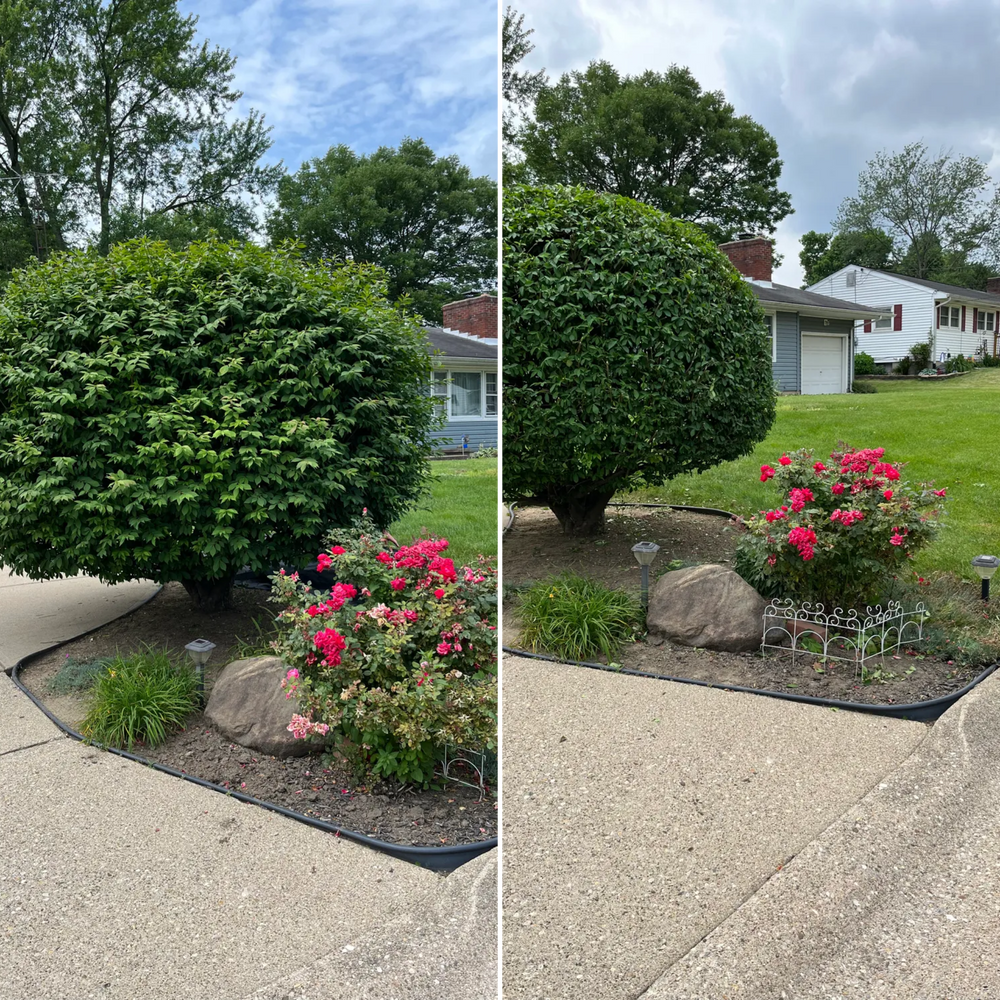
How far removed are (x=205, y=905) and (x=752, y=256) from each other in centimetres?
1861

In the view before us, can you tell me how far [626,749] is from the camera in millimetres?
3146

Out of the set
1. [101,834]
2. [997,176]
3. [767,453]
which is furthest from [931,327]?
[101,834]

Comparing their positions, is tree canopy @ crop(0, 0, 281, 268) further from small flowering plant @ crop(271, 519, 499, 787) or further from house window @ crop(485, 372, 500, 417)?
small flowering plant @ crop(271, 519, 499, 787)

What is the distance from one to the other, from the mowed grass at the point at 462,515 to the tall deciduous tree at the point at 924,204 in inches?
1381

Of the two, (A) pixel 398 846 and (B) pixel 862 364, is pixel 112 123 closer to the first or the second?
(A) pixel 398 846

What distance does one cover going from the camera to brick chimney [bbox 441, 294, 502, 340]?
4887 mm

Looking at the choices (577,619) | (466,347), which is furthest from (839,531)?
(466,347)

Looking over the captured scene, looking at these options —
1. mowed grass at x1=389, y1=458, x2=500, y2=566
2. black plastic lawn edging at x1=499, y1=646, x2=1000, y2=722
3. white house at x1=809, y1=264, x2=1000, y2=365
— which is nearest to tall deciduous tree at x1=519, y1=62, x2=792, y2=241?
white house at x1=809, y1=264, x2=1000, y2=365

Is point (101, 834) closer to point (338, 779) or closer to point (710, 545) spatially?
point (338, 779)

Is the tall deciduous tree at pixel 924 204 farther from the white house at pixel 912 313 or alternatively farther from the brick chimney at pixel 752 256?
the brick chimney at pixel 752 256

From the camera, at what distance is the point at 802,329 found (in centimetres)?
2005

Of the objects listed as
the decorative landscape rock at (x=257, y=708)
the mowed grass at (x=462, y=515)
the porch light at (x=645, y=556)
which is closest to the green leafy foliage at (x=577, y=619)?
the porch light at (x=645, y=556)

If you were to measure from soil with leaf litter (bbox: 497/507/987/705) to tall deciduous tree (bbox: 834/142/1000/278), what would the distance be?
36.0 m

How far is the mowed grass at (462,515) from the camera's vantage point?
221 inches
